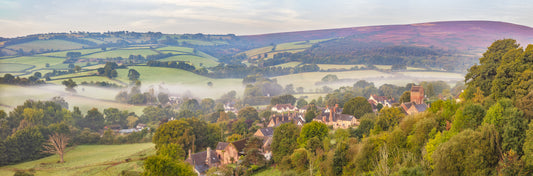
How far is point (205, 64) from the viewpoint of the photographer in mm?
144625

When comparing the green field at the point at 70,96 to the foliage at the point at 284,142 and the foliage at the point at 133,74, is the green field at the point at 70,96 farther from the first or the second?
the foliage at the point at 284,142

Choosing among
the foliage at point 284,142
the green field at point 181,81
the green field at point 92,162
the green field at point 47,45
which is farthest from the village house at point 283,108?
the green field at point 47,45

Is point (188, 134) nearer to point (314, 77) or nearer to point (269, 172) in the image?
point (269, 172)

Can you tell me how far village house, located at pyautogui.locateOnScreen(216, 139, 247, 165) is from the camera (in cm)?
3555

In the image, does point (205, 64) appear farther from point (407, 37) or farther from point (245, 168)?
point (245, 168)

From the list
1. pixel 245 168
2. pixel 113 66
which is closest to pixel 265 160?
pixel 245 168

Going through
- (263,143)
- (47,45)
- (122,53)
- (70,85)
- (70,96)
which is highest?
(47,45)

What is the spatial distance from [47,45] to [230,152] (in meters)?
146

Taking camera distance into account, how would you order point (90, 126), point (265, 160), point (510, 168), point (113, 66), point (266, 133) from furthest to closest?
1. point (113, 66)
2. point (90, 126)
3. point (266, 133)
4. point (265, 160)
5. point (510, 168)

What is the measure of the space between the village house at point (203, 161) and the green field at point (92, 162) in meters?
5.07

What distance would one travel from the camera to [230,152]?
118 feet

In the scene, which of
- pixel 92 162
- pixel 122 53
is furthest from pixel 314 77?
pixel 122 53

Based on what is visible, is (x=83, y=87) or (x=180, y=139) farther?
(x=83, y=87)

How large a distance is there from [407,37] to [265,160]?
9514 cm
